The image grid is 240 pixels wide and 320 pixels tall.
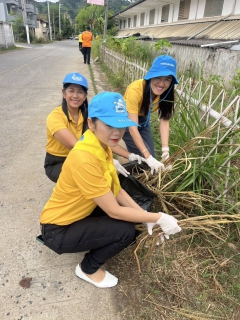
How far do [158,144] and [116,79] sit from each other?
4594 mm

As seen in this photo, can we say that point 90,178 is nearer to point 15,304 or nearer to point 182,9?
point 15,304

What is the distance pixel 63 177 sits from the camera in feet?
4.68

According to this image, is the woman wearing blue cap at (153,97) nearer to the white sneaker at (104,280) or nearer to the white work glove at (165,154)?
the white work glove at (165,154)

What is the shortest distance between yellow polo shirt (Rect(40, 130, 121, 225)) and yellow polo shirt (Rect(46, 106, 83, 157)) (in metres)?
0.67

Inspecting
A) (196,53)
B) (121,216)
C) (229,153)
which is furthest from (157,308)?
(196,53)

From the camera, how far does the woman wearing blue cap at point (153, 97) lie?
202 cm

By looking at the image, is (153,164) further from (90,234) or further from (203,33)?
(203,33)

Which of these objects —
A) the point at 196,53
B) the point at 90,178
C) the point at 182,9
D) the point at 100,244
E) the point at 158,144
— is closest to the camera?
the point at 90,178

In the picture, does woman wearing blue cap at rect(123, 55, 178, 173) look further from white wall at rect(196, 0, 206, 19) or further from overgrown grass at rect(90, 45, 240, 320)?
white wall at rect(196, 0, 206, 19)

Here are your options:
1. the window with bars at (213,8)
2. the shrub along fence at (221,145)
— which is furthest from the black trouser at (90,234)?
the window with bars at (213,8)

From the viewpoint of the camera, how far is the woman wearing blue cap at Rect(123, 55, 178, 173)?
2.02 meters

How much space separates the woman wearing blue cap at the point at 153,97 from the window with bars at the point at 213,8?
11111 mm

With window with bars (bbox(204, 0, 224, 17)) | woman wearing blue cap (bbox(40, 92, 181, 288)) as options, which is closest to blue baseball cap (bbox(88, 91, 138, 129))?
woman wearing blue cap (bbox(40, 92, 181, 288))

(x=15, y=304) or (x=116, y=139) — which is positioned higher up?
(x=116, y=139)
